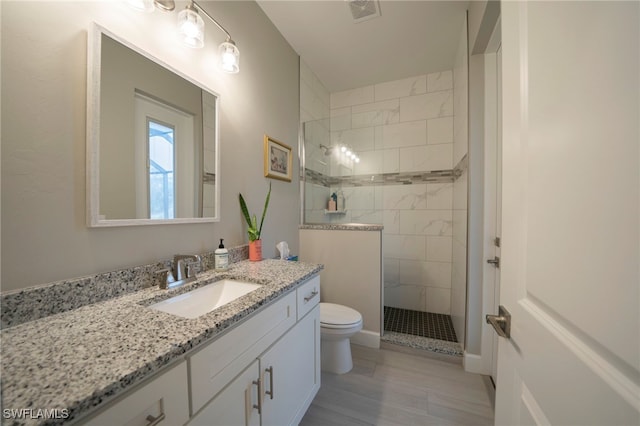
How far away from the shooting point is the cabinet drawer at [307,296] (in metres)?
1.16

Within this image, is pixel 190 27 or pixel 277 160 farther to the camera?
pixel 277 160

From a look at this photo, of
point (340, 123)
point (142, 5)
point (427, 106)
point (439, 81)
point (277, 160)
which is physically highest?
point (439, 81)

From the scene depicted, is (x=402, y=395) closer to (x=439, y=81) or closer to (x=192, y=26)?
(x=192, y=26)

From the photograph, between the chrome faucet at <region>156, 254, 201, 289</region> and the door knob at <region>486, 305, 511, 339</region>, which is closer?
the door knob at <region>486, 305, 511, 339</region>

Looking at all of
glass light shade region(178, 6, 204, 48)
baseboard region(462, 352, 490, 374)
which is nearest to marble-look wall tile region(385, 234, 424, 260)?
baseboard region(462, 352, 490, 374)

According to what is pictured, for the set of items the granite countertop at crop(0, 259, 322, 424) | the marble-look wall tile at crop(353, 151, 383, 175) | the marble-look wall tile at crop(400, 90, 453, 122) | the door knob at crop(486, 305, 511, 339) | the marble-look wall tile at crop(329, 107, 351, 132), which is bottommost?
the granite countertop at crop(0, 259, 322, 424)

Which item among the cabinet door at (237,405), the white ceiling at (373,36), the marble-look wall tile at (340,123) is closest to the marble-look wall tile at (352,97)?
the white ceiling at (373,36)

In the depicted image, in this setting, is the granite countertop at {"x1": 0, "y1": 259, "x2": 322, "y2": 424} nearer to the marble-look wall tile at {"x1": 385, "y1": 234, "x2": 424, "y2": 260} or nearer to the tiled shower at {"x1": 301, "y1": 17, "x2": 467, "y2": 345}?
the tiled shower at {"x1": 301, "y1": 17, "x2": 467, "y2": 345}

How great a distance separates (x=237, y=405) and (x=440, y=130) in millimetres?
2843

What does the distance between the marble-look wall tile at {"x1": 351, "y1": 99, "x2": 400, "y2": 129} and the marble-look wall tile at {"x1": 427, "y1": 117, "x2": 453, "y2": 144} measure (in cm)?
38

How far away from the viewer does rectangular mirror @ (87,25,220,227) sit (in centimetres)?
82

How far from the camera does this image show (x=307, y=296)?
1.22 meters

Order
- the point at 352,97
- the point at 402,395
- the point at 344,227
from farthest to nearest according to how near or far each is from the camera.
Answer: the point at 352,97, the point at 344,227, the point at 402,395

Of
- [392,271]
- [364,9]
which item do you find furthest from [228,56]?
[392,271]
